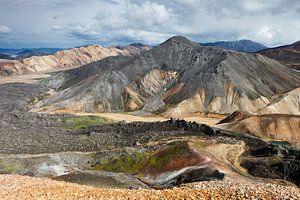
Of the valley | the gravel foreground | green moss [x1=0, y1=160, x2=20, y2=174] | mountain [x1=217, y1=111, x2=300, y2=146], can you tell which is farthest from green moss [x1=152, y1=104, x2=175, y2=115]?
the gravel foreground

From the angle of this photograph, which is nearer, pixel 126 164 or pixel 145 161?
pixel 145 161

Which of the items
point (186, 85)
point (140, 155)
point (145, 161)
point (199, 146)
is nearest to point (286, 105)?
point (186, 85)

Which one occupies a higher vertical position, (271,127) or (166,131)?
(271,127)

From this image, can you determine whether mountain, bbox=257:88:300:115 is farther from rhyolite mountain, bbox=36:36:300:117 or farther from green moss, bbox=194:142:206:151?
green moss, bbox=194:142:206:151

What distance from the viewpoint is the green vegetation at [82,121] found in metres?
112

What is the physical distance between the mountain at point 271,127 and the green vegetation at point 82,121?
37.8 meters

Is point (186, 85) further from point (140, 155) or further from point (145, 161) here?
point (145, 161)

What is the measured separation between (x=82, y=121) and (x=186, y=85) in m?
46.1

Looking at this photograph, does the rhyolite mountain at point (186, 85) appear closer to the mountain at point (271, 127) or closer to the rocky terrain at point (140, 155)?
the mountain at point (271, 127)

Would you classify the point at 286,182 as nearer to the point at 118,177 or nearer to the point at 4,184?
the point at 118,177

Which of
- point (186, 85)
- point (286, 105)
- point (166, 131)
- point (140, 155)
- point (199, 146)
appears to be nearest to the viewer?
point (199, 146)

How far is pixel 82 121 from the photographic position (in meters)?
116

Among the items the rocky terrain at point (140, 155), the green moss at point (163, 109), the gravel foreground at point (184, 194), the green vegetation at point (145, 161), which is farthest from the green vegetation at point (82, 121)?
the gravel foreground at point (184, 194)

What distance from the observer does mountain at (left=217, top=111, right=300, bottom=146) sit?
89.6 m
